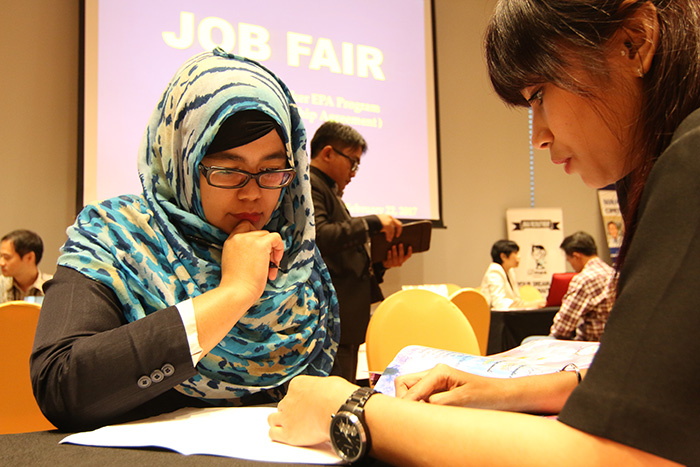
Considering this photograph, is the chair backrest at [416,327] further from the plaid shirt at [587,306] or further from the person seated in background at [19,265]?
the person seated in background at [19,265]

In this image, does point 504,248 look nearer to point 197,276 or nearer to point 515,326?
point 515,326

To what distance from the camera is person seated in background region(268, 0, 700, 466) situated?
0.42 meters

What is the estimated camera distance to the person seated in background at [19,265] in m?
3.35

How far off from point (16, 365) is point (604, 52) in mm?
1733

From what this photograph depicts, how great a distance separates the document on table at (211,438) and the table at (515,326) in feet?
10.7

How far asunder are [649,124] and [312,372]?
0.76 meters

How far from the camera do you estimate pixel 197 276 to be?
0.97 m

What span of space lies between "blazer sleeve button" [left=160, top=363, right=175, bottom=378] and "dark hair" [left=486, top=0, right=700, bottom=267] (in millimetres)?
609

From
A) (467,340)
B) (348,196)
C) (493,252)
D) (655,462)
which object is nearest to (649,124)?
(655,462)

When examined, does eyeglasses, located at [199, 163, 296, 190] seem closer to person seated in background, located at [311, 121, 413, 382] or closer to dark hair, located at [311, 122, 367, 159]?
person seated in background, located at [311, 121, 413, 382]

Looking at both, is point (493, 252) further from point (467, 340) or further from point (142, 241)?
point (142, 241)

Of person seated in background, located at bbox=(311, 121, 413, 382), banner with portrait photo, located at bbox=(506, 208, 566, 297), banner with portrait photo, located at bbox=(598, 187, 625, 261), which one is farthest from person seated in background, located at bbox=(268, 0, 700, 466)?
banner with portrait photo, located at bbox=(598, 187, 625, 261)

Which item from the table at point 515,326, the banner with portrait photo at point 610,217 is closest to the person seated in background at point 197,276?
the table at point 515,326

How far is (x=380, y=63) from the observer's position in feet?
15.6
